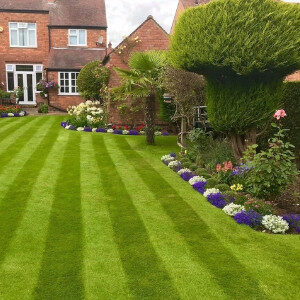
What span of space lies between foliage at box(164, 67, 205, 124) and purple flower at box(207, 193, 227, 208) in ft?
17.0

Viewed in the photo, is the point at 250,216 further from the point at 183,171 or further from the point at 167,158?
the point at 167,158

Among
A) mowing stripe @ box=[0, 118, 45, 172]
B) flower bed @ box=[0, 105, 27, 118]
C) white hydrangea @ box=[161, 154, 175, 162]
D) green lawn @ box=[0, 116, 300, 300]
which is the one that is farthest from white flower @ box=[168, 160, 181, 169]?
flower bed @ box=[0, 105, 27, 118]

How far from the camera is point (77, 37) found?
31.0 m

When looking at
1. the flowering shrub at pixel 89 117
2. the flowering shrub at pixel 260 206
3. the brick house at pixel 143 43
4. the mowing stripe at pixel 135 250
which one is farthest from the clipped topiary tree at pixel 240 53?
the flowering shrub at pixel 89 117

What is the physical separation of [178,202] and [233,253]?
2.55 m

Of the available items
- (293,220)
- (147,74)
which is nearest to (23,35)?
(147,74)

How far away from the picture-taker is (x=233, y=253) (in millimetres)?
5992

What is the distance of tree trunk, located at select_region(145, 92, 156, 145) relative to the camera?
1459cm

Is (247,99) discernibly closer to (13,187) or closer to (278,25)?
(278,25)

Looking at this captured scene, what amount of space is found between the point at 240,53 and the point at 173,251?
574cm

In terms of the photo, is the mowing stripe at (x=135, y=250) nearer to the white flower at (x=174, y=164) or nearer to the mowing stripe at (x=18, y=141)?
the white flower at (x=174, y=164)

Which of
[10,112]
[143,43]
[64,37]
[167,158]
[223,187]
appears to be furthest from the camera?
[64,37]

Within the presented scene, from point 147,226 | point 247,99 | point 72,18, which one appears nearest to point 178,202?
point 147,226

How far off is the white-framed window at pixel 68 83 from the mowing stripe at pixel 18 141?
27.1 feet
